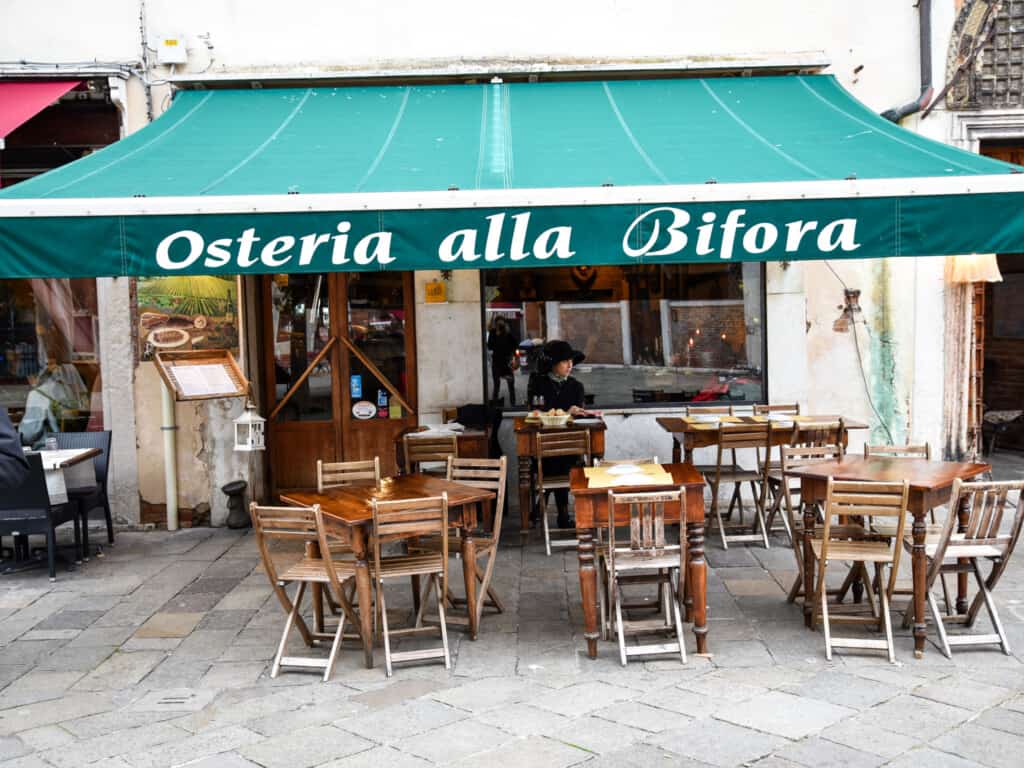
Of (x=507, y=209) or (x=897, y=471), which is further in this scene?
(x=897, y=471)

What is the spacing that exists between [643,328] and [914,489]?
162 inches

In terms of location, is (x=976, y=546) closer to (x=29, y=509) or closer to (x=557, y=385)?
(x=557, y=385)

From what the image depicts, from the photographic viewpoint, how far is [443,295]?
8.99m

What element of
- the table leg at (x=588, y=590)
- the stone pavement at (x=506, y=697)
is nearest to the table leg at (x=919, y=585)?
the stone pavement at (x=506, y=697)

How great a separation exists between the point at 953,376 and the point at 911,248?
384cm

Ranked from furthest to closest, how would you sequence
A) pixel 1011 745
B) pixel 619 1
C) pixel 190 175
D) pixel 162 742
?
1. pixel 619 1
2. pixel 190 175
3. pixel 162 742
4. pixel 1011 745

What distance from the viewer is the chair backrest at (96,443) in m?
8.12

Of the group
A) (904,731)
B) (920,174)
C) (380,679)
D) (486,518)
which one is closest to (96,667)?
(380,679)

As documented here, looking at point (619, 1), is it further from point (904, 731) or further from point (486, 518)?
point (904, 731)

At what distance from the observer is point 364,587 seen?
526 cm

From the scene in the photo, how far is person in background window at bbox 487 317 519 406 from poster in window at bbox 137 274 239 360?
2.32 m

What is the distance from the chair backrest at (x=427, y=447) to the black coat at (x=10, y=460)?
275cm

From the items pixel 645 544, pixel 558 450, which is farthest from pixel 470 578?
pixel 558 450

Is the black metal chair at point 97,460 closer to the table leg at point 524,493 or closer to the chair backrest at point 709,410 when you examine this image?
the table leg at point 524,493
